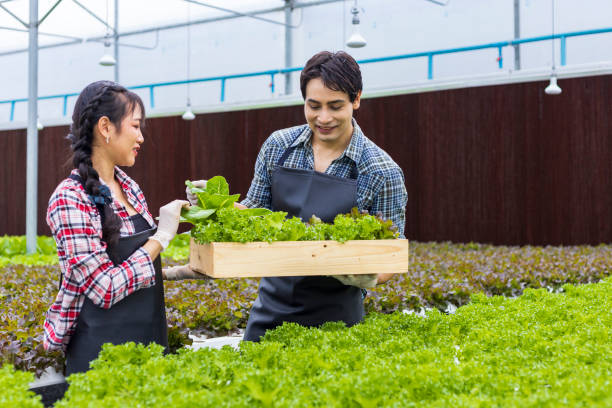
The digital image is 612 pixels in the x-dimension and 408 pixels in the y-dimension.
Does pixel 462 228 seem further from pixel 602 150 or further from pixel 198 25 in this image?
pixel 198 25

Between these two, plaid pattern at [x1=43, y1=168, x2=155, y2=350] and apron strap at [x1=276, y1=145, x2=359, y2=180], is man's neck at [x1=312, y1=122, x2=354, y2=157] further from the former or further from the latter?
plaid pattern at [x1=43, y1=168, x2=155, y2=350]

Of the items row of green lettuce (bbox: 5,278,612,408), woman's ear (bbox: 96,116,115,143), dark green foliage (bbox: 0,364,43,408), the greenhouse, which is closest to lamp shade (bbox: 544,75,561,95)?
the greenhouse

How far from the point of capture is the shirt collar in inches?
121

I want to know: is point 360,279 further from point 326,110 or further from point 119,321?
point 119,321

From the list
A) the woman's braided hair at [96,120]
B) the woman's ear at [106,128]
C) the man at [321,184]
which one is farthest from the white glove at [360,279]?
the woman's ear at [106,128]

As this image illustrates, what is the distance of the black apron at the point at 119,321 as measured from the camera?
245 centimetres

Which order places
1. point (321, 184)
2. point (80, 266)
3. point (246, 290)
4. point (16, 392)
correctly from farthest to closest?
point (246, 290) → point (321, 184) → point (80, 266) → point (16, 392)

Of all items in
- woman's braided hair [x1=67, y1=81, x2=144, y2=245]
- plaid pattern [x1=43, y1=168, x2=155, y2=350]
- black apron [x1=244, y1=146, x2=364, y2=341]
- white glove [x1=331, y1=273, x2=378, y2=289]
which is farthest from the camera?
black apron [x1=244, y1=146, x2=364, y2=341]

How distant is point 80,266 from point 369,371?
108 centimetres

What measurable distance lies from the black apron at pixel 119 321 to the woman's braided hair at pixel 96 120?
0.11 metres

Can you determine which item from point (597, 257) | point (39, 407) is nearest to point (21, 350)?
point (39, 407)

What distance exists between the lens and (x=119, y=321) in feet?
8.16

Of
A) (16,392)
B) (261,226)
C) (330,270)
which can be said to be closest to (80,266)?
(16,392)

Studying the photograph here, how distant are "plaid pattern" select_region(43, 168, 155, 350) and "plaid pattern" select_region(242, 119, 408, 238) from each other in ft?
3.01
